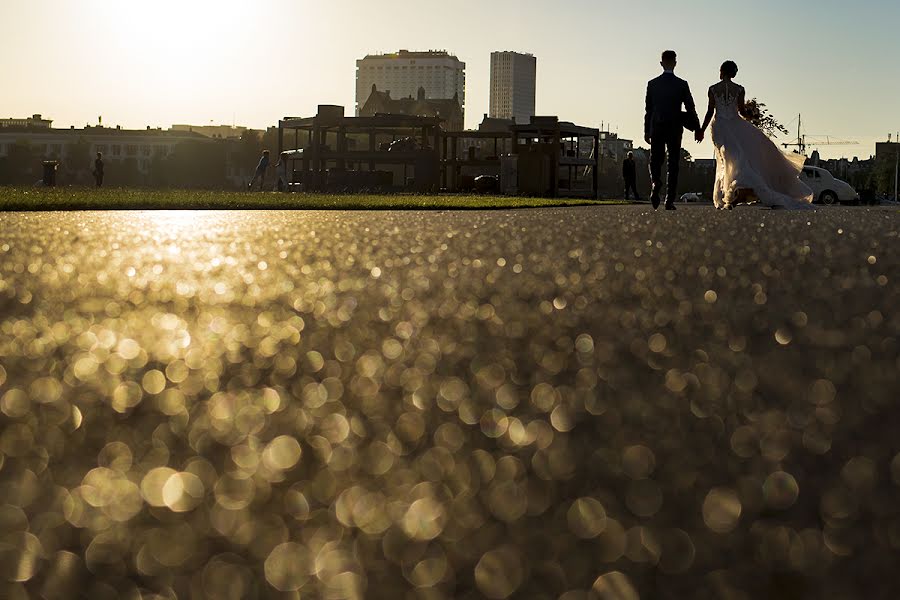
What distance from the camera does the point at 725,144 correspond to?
17578 mm

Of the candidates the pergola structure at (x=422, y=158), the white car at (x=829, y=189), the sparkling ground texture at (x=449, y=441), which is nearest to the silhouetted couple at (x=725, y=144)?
the sparkling ground texture at (x=449, y=441)

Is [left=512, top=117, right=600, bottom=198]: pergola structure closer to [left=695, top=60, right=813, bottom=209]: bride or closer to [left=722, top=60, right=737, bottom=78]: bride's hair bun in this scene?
[left=695, top=60, right=813, bottom=209]: bride

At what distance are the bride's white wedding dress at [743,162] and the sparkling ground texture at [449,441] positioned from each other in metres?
13.1

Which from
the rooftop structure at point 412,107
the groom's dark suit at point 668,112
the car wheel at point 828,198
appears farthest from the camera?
the rooftop structure at point 412,107

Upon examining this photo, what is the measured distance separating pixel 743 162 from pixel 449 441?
1618cm

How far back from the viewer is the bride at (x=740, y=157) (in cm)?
1719

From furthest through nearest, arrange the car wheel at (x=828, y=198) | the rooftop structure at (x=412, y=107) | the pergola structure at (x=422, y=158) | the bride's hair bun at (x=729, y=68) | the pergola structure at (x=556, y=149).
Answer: the rooftop structure at (x=412, y=107) → the car wheel at (x=828, y=198) → the pergola structure at (x=556, y=149) → the pergola structure at (x=422, y=158) → the bride's hair bun at (x=729, y=68)

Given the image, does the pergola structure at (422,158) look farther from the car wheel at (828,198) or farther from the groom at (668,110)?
the groom at (668,110)

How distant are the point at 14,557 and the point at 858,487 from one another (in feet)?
3.48

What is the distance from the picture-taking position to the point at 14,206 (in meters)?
14.1

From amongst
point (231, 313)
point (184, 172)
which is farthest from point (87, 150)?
point (231, 313)

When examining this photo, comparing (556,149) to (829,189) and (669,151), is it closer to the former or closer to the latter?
(829,189)

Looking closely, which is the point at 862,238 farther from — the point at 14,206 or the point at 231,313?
the point at 14,206

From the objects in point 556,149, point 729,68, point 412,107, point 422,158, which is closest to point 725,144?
point 729,68
